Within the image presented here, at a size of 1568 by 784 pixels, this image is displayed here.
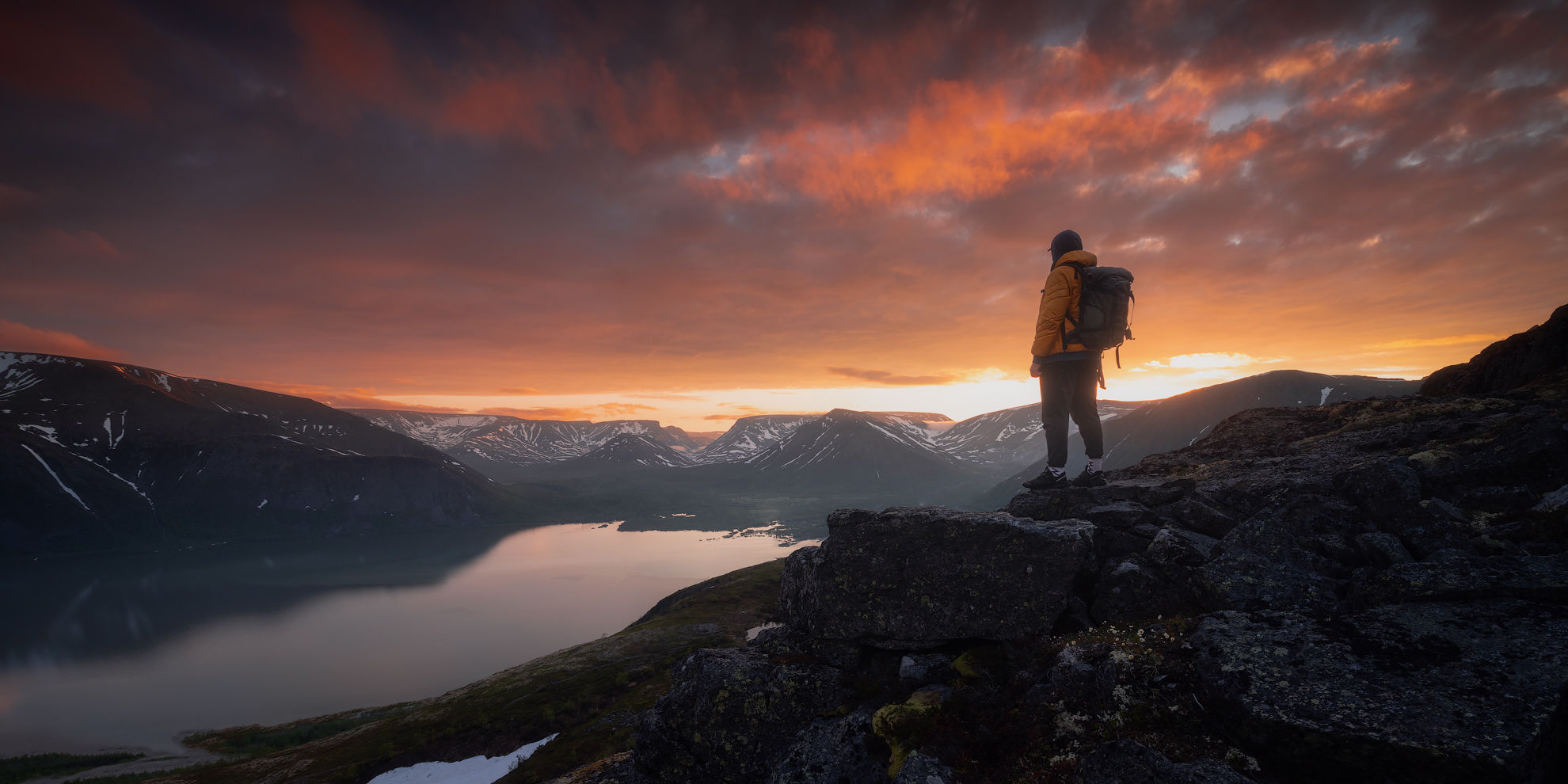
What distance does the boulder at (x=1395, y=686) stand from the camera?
4754mm

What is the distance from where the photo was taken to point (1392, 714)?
17.0 ft

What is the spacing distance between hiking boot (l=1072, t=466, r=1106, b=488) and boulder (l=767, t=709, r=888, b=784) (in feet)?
29.6

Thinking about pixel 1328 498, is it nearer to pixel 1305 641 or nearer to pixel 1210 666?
pixel 1305 641

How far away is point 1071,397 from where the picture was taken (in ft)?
45.6

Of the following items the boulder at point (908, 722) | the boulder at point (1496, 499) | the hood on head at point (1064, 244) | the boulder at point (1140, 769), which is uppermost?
the hood on head at point (1064, 244)

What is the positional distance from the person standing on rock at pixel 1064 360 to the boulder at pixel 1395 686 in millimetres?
6329

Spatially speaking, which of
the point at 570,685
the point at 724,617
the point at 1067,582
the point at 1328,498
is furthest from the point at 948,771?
the point at 724,617

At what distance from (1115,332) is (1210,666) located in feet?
28.3

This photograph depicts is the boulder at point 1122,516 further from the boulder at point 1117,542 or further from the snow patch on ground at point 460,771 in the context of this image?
the snow patch on ground at point 460,771

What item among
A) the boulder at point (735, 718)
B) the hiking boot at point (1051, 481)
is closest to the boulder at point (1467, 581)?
the hiking boot at point (1051, 481)

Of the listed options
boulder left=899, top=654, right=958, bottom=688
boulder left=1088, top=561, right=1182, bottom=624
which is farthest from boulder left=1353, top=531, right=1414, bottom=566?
boulder left=899, top=654, right=958, bottom=688

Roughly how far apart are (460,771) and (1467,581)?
6807 centimetres

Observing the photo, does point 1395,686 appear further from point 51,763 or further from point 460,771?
point 51,763

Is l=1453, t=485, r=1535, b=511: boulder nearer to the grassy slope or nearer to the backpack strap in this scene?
the backpack strap
